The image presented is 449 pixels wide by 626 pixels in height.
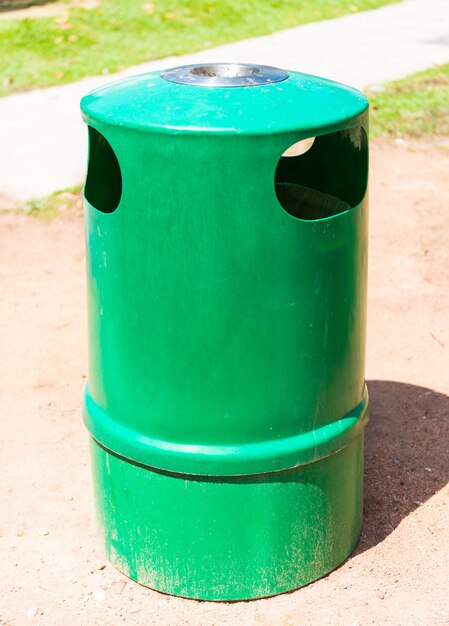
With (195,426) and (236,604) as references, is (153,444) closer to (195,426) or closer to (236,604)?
(195,426)

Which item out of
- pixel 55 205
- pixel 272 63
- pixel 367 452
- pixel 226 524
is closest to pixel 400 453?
pixel 367 452

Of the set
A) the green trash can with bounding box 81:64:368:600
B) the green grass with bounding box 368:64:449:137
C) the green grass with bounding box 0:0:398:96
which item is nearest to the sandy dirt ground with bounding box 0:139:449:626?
the green trash can with bounding box 81:64:368:600

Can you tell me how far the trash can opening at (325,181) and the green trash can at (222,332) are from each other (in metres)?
0.01

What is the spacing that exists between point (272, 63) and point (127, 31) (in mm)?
1830

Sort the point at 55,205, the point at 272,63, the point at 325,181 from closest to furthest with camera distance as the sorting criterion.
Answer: the point at 325,181 < the point at 55,205 < the point at 272,63

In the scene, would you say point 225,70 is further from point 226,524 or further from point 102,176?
point 226,524

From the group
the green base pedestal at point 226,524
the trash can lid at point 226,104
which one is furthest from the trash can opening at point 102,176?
the green base pedestal at point 226,524

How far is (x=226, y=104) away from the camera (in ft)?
8.51

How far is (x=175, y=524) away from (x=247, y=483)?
25 centimetres

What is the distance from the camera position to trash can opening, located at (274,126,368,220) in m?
3.13

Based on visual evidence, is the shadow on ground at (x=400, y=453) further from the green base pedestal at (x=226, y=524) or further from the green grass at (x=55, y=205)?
the green grass at (x=55, y=205)

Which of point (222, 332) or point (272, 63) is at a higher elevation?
point (222, 332)

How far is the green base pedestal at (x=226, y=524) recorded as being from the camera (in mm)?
2877

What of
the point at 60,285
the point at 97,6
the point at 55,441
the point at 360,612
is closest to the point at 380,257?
the point at 60,285
